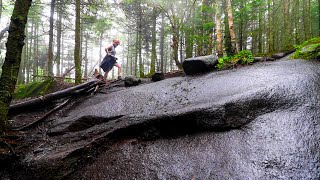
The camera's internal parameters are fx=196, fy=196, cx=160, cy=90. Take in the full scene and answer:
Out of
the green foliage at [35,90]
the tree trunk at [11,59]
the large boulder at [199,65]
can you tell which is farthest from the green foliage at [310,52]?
the green foliage at [35,90]

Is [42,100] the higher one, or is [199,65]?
[199,65]

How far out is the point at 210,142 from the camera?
2900 mm

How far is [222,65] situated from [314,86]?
323cm

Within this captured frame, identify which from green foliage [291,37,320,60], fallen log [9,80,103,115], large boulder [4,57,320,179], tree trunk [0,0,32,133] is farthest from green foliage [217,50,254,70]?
tree trunk [0,0,32,133]

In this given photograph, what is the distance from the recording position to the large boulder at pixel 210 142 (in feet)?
7.77

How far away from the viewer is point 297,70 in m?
4.31

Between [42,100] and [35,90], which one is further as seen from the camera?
[35,90]

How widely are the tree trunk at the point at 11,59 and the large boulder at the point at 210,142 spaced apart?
38.5 inches

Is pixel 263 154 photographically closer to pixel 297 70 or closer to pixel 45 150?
pixel 297 70

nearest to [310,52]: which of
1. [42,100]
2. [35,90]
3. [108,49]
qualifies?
[108,49]

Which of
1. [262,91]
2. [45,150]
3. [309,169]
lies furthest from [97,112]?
[309,169]

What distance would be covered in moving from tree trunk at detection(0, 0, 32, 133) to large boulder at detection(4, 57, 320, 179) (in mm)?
979

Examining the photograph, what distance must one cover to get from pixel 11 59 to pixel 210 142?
421 cm

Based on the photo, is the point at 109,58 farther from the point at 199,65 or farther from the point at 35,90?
the point at 199,65
